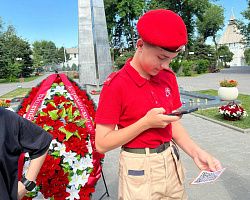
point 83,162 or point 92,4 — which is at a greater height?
point 92,4

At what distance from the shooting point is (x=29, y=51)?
47969 mm

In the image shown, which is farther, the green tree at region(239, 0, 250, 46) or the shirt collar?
the green tree at region(239, 0, 250, 46)

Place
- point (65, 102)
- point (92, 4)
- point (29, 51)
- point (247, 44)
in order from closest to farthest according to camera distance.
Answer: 1. point (65, 102)
2. point (92, 4)
3. point (247, 44)
4. point (29, 51)

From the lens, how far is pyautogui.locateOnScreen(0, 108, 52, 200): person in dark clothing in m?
1.47

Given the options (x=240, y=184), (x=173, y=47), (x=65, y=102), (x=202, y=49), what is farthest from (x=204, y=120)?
(x=202, y=49)

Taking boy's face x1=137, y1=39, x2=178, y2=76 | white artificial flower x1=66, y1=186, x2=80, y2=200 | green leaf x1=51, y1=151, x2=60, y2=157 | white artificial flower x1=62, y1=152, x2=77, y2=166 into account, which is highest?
boy's face x1=137, y1=39, x2=178, y2=76

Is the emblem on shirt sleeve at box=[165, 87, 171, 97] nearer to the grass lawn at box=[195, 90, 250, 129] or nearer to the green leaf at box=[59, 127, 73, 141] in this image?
the green leaf at box=[59, 127, 73, 141]

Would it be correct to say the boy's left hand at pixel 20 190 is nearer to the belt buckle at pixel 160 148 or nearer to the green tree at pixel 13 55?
the belt buckle at pixel 160 148

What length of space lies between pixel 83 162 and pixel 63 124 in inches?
15.1

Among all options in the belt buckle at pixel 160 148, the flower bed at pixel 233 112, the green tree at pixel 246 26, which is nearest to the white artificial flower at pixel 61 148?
the belt buckle at pixel 160 148

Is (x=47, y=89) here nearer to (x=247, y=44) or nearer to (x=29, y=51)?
(x=247, y=44)

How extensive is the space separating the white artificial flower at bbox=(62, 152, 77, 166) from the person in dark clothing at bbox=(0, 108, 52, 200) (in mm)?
902

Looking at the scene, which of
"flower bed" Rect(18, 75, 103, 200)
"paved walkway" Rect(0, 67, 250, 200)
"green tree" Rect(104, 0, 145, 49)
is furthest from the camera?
"green tree" Rect(104, 0, 145, 49)

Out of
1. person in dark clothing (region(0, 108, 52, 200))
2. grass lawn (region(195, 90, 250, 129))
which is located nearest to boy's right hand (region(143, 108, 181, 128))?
person in dark clothing (region(0, 108, 52, 200))
